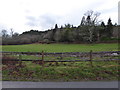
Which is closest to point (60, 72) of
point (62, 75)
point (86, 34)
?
point (62, 75)

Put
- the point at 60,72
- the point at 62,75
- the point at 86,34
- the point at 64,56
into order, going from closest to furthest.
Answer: the point at 62,75 → the point at 60,72 → the point at 64,56 → the point at 86,34

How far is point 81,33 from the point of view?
42312 mm

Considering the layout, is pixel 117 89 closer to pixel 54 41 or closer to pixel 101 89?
pixel 101 89

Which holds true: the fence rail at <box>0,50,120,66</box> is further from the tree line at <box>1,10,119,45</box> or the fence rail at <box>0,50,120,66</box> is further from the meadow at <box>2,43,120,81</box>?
the tree line at <box>1,10,119,45</box>

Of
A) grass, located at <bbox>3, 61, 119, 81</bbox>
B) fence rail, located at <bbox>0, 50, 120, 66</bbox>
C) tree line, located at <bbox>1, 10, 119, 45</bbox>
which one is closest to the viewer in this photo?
grass, located at <bbox>3, 61, 119, 81</bbox>

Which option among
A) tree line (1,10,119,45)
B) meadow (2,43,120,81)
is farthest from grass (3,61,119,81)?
tree line (1,10,119,45)

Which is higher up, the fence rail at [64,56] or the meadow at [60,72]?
the fence rail at [64,56]

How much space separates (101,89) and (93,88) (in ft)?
0.93

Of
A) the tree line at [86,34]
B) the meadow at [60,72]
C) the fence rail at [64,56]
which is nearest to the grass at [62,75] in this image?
the meadow at [60,72]

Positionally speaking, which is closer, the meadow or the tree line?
the meadow

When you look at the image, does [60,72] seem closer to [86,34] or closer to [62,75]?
[62,75]

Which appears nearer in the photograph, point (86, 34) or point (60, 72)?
point (60, 72)

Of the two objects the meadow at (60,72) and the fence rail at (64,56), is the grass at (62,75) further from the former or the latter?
the fence rail at (64,56)

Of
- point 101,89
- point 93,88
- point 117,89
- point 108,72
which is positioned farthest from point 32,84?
point 108,72
